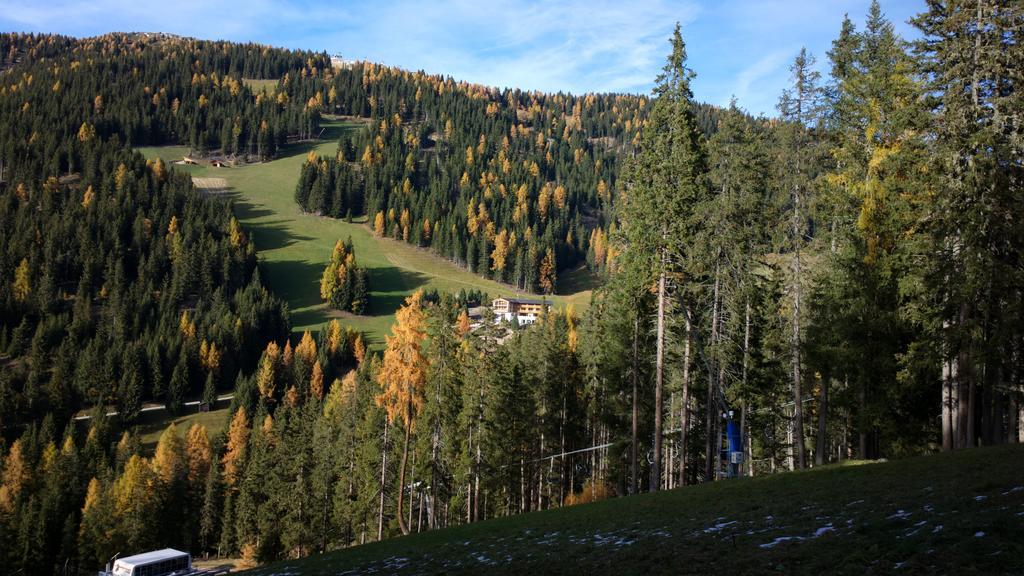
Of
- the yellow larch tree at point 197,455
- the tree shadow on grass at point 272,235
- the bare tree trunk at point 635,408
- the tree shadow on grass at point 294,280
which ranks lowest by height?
the yellow larch tree at point 197,455

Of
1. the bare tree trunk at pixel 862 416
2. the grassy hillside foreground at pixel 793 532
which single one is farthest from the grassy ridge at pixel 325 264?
the grassy hillside foreground at pixel 793 532

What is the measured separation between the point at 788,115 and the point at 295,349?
103m

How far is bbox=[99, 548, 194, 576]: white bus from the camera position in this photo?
4503cm

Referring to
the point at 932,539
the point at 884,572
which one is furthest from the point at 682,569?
the point at 932,539

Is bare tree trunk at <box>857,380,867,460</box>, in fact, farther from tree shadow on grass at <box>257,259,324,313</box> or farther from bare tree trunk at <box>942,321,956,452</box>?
tree shadow on grass at <box>257,259,324,313</box>

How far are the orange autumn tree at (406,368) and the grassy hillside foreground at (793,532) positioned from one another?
13.1 meters

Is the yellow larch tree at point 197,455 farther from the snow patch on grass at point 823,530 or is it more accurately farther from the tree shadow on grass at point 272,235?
the tree shadow on grass at point 272,235

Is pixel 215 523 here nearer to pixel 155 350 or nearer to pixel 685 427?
pixel 155 350

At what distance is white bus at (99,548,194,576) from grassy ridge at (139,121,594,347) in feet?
237

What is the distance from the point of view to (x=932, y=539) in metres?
8.89

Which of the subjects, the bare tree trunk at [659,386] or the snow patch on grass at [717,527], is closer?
the snow patch on grass at [717,527]

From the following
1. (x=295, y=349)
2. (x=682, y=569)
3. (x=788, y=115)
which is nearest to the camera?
(x=682, y=569)

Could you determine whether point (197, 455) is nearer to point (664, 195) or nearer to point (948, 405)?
point (664, 195)

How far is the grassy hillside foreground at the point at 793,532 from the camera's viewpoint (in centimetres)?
862
